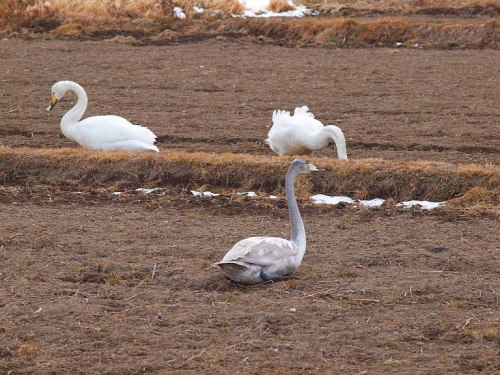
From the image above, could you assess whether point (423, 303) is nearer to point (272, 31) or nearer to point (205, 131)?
point (205, 131)

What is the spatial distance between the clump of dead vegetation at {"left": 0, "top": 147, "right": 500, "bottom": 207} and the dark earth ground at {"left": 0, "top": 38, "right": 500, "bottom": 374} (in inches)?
22.6

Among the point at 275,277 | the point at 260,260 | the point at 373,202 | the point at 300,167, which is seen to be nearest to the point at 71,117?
the point at 373,202

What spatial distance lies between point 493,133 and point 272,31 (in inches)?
425

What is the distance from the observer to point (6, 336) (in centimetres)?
583

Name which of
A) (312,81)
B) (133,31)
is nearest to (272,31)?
(133,31)

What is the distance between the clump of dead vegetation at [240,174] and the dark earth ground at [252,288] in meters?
0.57

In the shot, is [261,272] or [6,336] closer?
[6,336]

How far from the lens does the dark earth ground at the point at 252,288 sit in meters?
5.58

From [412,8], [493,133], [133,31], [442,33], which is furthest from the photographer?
[412,8]

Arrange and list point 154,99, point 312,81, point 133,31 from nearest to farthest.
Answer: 1. point 154,99
2. point 312,81
3. point 133,31

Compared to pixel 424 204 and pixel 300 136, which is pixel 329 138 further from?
pixel 424 204

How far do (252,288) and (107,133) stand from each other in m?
5.34

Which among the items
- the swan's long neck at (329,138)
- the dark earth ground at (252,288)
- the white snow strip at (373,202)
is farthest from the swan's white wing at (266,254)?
the swan's long neck at (329,138)

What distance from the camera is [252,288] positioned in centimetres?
684
